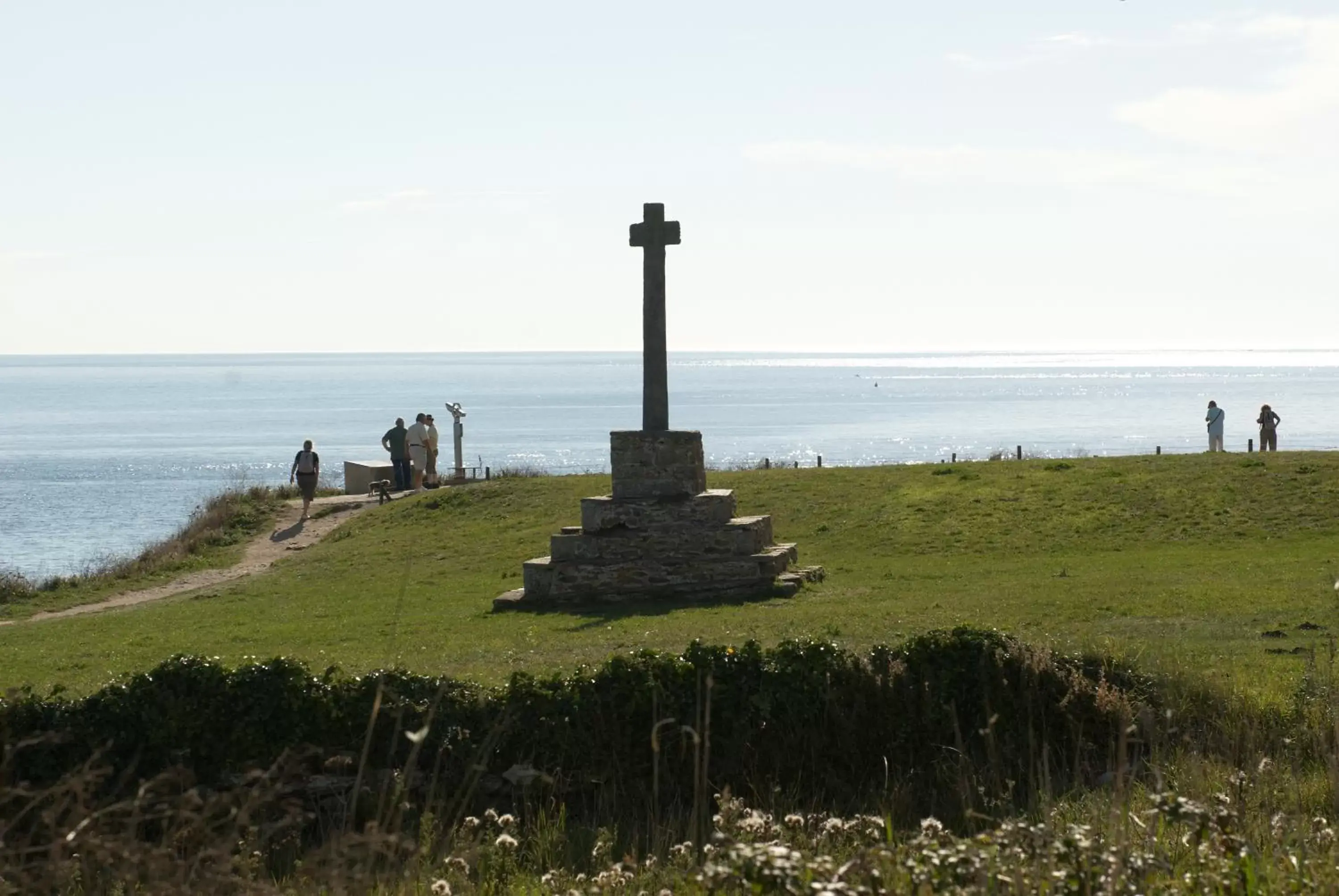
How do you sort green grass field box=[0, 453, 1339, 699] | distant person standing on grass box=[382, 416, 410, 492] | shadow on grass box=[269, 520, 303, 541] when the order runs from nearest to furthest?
green grass field box=[0, 453, 1339, 699] → shadow on grass box=[269, 520, 303, 541] → distant person standing on grass box=[382, 416, 410, 492]

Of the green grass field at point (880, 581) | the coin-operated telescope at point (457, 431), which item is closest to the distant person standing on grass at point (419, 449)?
the coin-operated telescope at point (457, 431)

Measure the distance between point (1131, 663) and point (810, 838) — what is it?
4.30 meters

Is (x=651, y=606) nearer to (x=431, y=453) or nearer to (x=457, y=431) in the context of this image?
(x=431, y=453)

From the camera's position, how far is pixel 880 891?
6.04m

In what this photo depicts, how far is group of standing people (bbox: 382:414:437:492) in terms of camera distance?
118ft

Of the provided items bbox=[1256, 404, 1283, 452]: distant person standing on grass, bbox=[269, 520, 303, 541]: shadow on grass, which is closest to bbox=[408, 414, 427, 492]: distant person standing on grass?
bbox=[269, 520, 303, 541]: shadow on grass

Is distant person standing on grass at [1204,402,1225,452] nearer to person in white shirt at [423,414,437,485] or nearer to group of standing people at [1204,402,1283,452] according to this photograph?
group of standing people at [1204,402,1283,452]

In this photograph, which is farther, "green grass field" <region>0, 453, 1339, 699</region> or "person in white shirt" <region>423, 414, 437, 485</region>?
"person in white shirt" <region>423, 414, 437, 485</region>

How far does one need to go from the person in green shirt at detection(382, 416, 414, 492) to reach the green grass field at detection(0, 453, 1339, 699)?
3.91m

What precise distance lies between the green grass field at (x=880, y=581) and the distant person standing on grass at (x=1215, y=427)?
6549 mm

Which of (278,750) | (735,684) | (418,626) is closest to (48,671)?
(418,626)

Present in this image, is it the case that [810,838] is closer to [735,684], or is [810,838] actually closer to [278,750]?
[735,684]

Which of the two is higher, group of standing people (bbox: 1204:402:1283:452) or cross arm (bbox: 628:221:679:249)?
cross arm (bbox: 628:221:679:249)

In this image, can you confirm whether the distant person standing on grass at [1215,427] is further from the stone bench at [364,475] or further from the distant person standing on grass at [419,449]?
the stone bench at [364,475]
